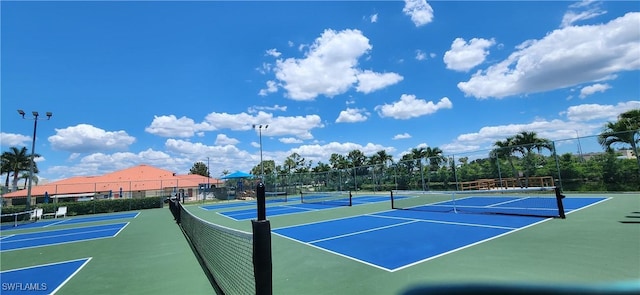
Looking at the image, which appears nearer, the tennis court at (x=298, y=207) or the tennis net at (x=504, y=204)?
the tennis net at (x=504, y=204)

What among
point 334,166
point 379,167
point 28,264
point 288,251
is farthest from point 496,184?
point 334,166

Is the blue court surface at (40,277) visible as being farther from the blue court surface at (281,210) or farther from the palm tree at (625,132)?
the palm tree at (625,132)

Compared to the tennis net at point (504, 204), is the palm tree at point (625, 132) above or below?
above

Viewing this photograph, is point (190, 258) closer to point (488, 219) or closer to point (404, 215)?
point (404, 215)

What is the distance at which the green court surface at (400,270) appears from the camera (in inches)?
198

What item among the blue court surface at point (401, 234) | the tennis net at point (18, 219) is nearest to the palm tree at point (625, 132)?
the blue court surface at point (401, 234)

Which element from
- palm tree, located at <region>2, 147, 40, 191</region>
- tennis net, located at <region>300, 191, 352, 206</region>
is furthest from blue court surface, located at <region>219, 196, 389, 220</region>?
palm tree, located at <region>2, 147, 40, 191</region>

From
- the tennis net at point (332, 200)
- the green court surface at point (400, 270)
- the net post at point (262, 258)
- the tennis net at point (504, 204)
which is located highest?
the net post at point (262, 258)

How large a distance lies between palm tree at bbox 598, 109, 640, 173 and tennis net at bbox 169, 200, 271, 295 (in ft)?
64.4

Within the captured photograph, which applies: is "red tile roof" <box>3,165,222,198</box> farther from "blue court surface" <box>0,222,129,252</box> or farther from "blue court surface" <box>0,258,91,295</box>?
"blue court surface" <box>0,258,91,295</box>

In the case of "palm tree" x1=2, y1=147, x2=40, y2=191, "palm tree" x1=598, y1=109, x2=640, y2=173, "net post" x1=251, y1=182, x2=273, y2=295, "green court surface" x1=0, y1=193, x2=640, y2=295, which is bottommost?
"green court surface" x1=0, y1=193, x2=640, y2=295

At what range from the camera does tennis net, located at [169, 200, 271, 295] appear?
4289 mm

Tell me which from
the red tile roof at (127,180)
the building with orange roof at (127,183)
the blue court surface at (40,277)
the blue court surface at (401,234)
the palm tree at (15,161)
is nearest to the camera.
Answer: the blue court surface at (40,277)

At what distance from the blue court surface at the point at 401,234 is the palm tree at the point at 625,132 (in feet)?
24.9
